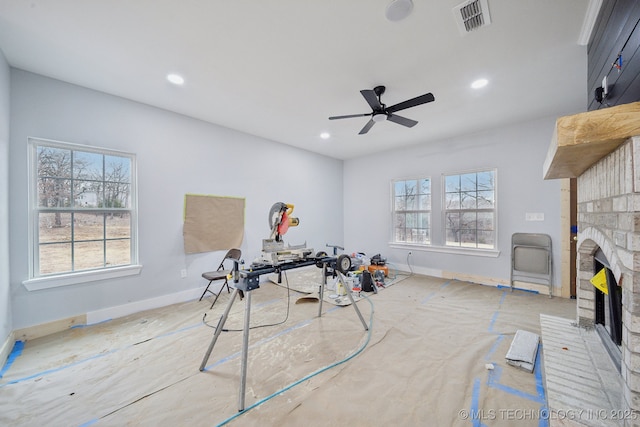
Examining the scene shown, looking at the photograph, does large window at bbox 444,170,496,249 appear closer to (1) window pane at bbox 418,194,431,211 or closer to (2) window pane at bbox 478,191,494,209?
(2) window pane at bbox 478,191,494,209

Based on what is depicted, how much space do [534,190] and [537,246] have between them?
0.89 metres

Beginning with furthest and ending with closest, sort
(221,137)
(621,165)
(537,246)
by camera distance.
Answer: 1. (221,137)
2. (537,246)
3. (621,165)

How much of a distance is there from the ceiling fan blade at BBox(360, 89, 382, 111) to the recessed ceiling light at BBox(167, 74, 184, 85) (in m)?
1.99

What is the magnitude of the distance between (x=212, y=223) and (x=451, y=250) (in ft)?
14.4

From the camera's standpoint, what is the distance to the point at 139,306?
10.1 feet

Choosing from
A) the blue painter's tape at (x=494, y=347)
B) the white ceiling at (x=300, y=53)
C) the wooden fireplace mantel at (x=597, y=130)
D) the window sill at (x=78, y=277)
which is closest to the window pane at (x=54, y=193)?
the window sill at (x=78, y=277)

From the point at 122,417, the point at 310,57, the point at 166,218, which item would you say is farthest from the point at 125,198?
the point at 310,57

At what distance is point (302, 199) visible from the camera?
17.3 feet

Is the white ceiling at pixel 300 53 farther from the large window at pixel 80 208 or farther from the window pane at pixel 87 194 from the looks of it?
the window pane at pixel 87 194

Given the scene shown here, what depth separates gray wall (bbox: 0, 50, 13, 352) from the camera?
2123mm

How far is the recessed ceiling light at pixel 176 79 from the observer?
101 inches

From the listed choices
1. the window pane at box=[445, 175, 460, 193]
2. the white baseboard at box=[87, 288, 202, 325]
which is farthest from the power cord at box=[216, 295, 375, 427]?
the window pane at box=[445, 175, 460, 193]

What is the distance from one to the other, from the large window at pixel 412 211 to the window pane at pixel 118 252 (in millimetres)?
4858

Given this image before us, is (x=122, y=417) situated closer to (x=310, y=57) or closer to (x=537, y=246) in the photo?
(x=310, y=57)
